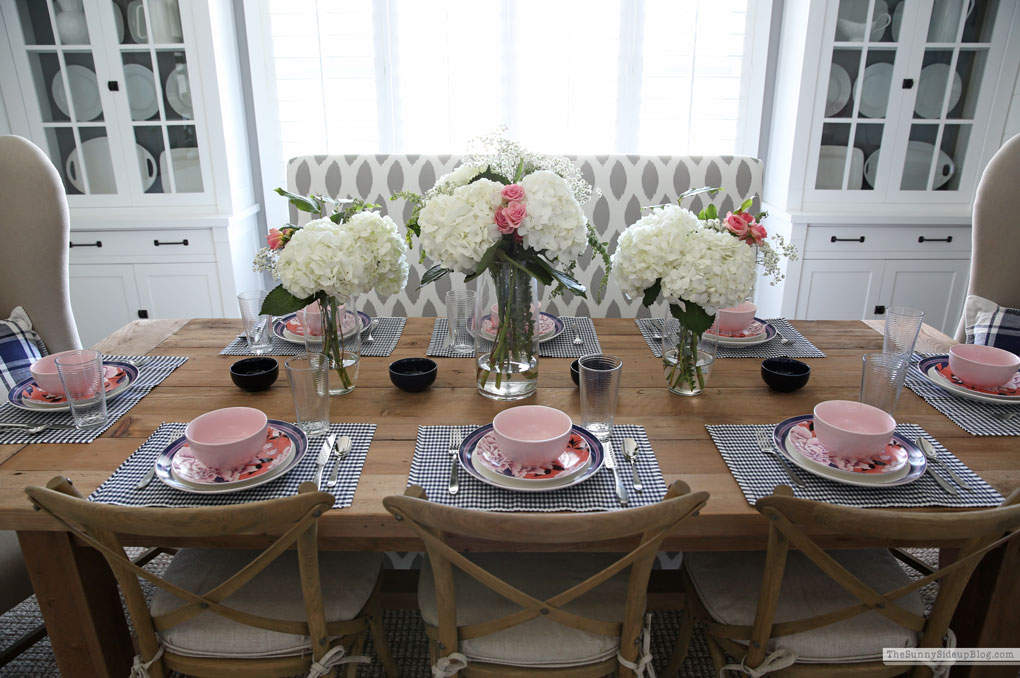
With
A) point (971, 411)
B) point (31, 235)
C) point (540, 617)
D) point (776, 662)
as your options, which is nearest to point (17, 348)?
point (31, 235)

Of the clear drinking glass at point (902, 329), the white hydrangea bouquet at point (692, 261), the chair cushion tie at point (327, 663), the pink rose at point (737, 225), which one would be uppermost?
the pink rose at point (737, 225)

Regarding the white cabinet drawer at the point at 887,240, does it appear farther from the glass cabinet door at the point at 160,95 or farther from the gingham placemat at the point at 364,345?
the glass cabinet door at the point at 160,95

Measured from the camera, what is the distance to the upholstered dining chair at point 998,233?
206 cm

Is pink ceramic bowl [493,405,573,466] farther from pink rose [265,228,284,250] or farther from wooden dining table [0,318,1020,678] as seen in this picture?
pink rose [265,228,284,250]

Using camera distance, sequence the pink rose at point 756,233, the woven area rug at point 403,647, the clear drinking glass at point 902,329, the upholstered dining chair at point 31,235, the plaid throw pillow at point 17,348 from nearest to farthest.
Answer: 1. the pink rose at point 756,233
2. the clear drinking glass at point 902,329
3. the woven area rug at point 403,647
4. the plaid throw pillow at point 17,348
5. the upholstered dining chair at point 31,235

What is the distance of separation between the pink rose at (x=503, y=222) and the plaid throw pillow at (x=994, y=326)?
4.80 feet

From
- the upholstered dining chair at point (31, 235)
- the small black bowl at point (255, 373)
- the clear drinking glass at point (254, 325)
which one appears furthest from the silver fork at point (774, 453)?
the upholstered dining chair at point (31, 235)

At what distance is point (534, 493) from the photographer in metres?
1.08

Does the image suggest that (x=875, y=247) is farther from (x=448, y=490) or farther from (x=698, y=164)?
(x=448, y=490)

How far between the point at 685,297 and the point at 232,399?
3.09 feet

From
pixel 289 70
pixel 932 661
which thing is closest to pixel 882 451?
pixel 932 661

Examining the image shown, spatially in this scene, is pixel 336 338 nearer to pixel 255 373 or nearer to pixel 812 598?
pixel 255 373

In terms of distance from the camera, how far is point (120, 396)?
1.42 m

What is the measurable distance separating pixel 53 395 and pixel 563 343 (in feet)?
3.63
